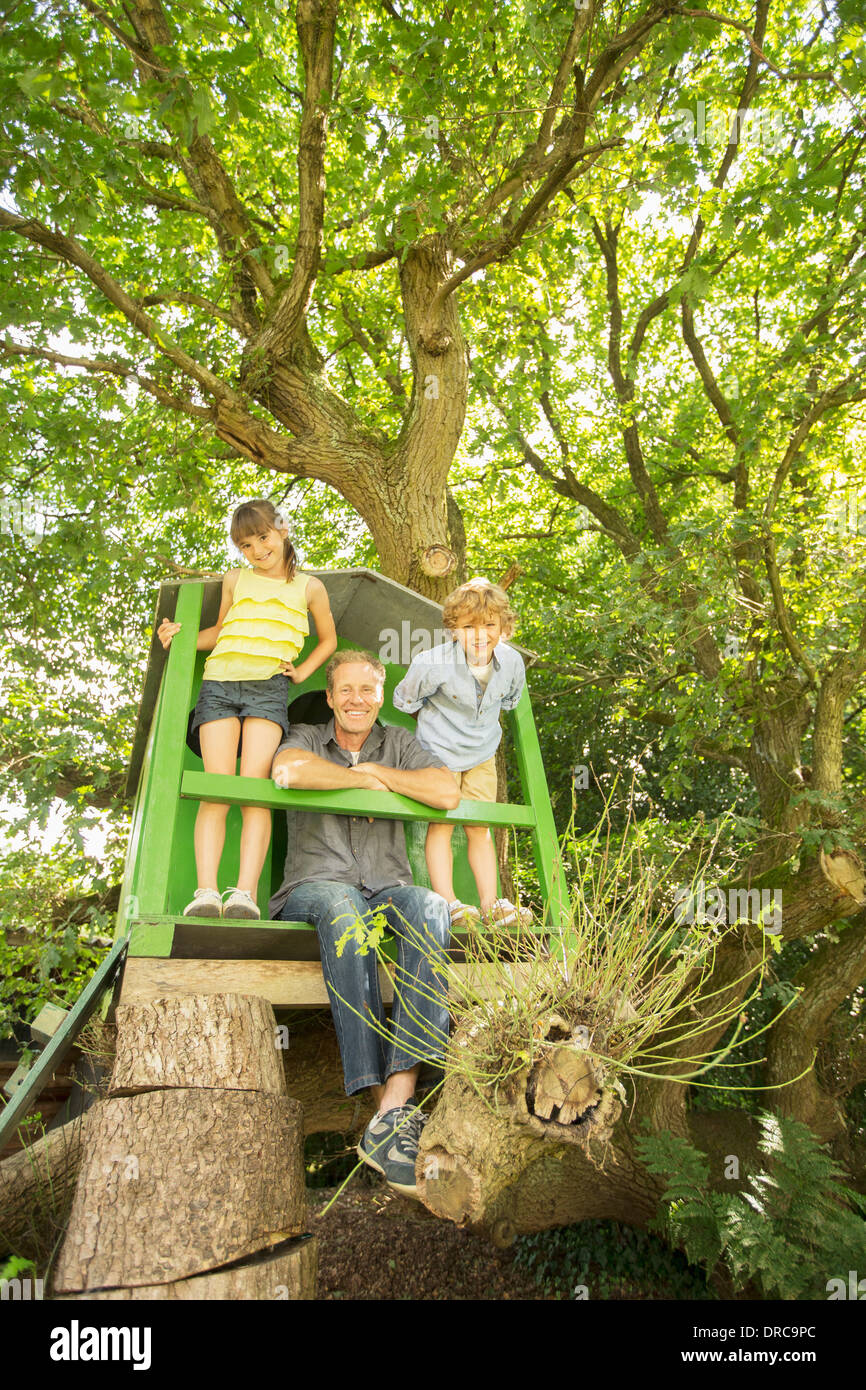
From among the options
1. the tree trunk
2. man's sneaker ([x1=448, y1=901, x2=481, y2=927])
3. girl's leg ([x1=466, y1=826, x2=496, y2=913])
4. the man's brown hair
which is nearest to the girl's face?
the man's brown hair

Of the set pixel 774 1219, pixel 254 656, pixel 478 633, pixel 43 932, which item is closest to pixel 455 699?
pixel 478 633

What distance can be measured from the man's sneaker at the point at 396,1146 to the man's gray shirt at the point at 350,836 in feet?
3.28

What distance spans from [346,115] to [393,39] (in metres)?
0.48

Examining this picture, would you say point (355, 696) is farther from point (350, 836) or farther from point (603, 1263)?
point (603, 1263)

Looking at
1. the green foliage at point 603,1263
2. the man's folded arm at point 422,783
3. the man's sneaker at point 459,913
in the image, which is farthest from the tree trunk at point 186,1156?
the green foliage at point 603,1263

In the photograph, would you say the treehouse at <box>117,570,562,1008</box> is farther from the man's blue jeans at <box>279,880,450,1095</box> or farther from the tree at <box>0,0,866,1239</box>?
the tree at <box>0,0,866,1239</box>

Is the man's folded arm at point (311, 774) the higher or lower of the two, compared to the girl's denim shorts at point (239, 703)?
lower

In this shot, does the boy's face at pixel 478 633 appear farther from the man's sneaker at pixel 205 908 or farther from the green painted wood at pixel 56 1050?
the green painted wood at pixel 56 1050

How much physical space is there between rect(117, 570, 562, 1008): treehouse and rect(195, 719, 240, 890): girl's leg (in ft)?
0.42

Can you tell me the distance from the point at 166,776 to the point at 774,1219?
373 cm

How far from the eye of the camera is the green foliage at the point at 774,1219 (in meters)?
4.07

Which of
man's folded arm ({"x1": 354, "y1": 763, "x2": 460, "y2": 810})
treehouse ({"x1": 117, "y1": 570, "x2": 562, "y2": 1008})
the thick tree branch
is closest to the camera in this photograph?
treehouse ({"x1": 117, "y1": 570, "x2": 562, "y2": 1008})

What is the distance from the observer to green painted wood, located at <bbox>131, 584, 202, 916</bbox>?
3.19 m
